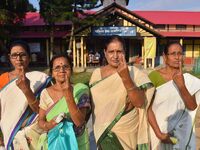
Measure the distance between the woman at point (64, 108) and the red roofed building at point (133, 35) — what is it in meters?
19.8

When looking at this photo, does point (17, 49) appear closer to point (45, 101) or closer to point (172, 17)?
point (45, 101)

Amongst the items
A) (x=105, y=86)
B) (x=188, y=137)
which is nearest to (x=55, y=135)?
(x=105, y=86)

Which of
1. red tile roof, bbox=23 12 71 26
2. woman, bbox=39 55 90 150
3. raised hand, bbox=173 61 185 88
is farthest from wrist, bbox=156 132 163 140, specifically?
red tile roof, bbox=23 12 71 26

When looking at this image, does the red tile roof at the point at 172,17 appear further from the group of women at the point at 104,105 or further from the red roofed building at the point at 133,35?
the group of women at the point at 104,105

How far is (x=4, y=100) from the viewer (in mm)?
3057

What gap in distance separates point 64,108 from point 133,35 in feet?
67.6

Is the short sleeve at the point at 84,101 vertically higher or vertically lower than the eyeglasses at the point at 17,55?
lower

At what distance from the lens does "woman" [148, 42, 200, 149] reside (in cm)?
307

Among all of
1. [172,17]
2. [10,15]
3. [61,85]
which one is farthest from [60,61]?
[172,17]

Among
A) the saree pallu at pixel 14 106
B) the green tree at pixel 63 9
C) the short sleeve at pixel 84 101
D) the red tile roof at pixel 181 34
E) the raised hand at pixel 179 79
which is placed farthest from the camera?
the red tile roof at pixel 181 34

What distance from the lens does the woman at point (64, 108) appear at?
2.56 m

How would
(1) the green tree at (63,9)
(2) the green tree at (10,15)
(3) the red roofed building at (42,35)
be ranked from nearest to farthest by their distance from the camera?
(2) the green tree at (10,15) < (1) the green tree at (63,9) < (3) the red roofed building at (42,35)

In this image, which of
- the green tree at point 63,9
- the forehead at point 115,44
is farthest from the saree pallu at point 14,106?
the green tree at point 63,9

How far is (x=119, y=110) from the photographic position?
278 cm
